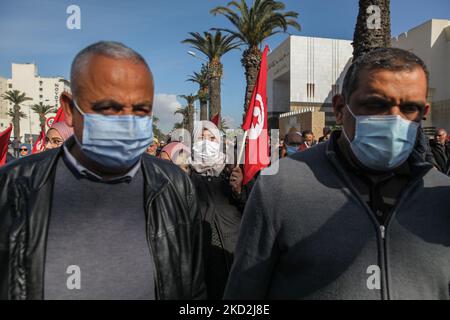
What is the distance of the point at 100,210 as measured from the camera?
166cm

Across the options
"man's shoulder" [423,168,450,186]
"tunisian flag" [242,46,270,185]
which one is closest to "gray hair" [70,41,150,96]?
"man's shoulder" [423,168,450,186]

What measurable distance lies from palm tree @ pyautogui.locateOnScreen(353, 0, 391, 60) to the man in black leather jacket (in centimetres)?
672

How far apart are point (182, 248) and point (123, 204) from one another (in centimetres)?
34

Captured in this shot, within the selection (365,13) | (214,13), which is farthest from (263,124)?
(214,13)

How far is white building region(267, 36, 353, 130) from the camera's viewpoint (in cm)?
4103

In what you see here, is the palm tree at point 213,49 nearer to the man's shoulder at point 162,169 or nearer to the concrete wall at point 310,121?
the concrete wall at point 310,121

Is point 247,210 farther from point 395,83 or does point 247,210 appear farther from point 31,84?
Answer: point 31,84

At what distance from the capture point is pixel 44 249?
1527 mm

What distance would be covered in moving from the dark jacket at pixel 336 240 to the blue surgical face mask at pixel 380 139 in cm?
11

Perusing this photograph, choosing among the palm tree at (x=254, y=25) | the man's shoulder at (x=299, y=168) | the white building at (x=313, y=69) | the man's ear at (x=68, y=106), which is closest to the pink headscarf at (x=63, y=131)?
the man's ear at (x=68, y=106)

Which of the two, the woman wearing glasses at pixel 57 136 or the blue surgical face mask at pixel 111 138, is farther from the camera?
the woman wearing glasses at pixel 57 136

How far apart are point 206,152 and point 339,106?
3.26m

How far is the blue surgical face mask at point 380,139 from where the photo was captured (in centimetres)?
167
